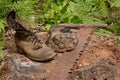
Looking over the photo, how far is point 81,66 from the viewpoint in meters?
3.60

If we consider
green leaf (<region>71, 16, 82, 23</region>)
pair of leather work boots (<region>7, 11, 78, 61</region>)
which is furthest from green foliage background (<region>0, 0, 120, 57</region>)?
pair of leather work boots (<region>7, 11, 78, 61</region>)

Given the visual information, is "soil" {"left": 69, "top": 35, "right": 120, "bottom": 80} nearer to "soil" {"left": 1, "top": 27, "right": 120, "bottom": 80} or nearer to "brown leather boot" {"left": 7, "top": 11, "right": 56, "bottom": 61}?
"soil" {"left": 1, "top": 27, "right": 120, "bottom": 80}

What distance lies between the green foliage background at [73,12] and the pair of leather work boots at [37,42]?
1.29m

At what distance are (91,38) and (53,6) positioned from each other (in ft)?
5.68

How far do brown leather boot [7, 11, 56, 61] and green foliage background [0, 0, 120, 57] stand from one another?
1296 mm

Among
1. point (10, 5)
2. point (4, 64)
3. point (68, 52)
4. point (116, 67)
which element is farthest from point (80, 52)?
point (10, 5)

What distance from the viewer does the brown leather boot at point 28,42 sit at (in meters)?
3.66

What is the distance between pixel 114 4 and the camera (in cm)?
549

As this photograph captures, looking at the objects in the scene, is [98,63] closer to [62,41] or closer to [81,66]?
[81,66]

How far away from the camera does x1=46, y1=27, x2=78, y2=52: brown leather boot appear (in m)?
3.74

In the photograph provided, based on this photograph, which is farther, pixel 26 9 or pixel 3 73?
pixel 26 9

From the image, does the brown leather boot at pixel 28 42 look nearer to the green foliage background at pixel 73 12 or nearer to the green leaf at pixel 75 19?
the green foliage background at pixel 73 12

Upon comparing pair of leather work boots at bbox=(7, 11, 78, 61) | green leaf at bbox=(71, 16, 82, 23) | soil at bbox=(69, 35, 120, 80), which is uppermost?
pair of leather work boots at bbox=(7, 11, 78, 61)

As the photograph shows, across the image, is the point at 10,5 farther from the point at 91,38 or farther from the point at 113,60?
the point at 113,60
